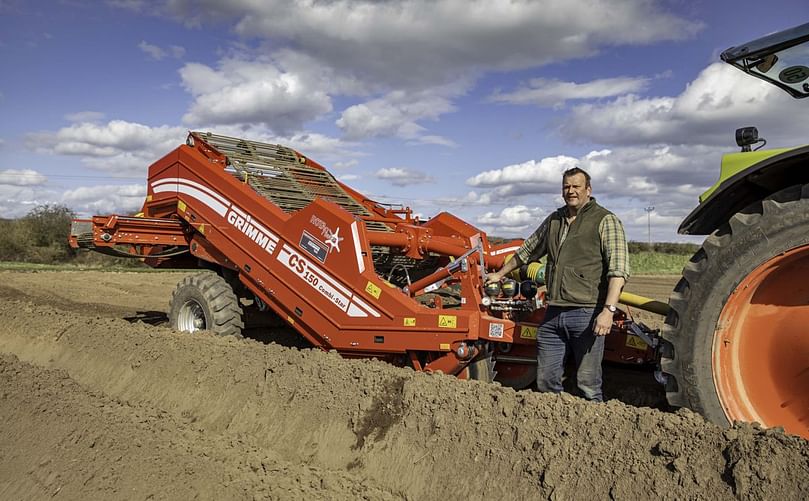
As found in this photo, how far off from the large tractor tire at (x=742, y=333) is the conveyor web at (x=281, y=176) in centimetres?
389

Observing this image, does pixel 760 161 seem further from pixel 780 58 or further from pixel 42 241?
pixel 42 241

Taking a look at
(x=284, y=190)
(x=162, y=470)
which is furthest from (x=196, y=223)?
(x=162, y=470)

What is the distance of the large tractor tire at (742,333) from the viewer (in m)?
3.03

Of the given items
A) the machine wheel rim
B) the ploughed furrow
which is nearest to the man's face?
the ploughed furrow

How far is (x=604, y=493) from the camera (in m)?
2.91

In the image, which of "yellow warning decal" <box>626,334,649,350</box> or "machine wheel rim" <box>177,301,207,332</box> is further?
"machine wheel rim" <box>177,301,207,332</box>

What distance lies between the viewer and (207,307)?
21.6 feet

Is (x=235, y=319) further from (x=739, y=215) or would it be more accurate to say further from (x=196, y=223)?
(x=739, y=215)

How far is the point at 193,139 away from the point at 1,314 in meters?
3.82

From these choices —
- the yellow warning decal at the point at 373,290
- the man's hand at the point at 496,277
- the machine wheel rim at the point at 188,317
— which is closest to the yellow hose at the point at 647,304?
the man's hand at the point at 496,277

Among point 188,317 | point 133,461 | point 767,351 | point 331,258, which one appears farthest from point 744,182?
point 188,317

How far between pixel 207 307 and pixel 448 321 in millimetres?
3024

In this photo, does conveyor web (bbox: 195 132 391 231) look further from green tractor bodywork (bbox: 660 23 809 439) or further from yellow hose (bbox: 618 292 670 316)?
green tractor bodywork (bbox: 660 23 809 439)

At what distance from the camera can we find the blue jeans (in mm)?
3846
